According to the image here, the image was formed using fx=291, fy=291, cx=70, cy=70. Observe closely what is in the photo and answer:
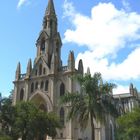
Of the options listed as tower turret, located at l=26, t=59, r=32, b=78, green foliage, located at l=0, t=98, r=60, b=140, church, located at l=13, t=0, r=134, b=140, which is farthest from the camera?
tower turret, located at l=26, t=59, r=32, b=78

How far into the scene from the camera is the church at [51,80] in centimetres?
5794

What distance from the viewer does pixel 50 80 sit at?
201 ft

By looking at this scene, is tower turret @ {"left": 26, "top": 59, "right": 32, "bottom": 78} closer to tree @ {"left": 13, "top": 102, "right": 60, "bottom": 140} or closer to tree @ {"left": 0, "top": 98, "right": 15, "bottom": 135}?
tree @ {"left": 0, "top": 98, "right": 15, "bottom": 135}

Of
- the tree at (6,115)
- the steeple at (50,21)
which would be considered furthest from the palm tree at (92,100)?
the steeple at (50,21)

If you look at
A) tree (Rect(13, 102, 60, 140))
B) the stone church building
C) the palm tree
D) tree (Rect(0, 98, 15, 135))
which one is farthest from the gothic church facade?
the palm tree

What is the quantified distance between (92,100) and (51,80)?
81.7ft

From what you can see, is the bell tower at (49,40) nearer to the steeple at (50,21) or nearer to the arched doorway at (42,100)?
the steeple at (50,21)

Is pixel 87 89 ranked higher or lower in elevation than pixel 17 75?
lower

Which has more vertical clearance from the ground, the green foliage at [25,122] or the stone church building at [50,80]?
the stone church building at [50,80]

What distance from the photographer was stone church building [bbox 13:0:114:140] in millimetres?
58028

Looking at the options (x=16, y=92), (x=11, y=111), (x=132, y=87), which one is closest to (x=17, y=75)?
(x=16, y=92)

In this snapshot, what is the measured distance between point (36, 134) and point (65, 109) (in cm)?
1302

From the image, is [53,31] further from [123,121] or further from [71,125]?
[123,121]

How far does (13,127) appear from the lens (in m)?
46.5
